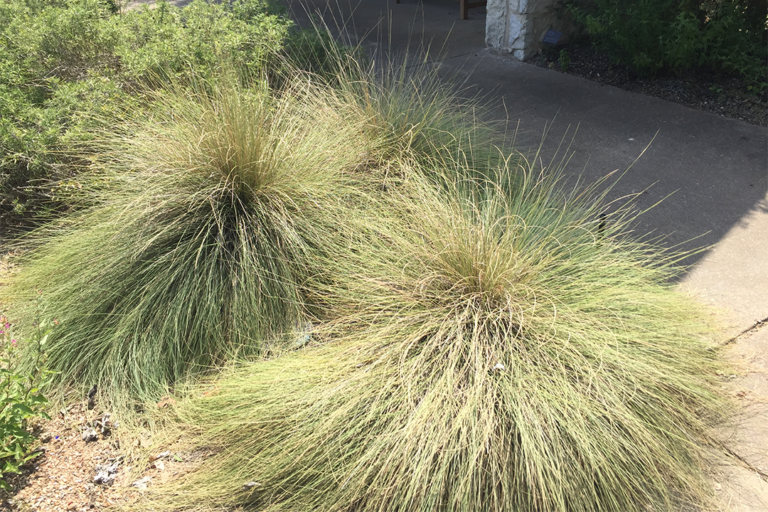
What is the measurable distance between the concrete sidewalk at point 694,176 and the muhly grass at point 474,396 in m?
0.23

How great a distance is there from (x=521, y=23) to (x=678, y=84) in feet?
5.49

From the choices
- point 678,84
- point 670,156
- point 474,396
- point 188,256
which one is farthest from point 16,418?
point 678,84

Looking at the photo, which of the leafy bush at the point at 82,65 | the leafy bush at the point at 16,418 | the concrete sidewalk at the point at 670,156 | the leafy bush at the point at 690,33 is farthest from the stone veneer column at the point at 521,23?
the leafy bush at the point at 16,418

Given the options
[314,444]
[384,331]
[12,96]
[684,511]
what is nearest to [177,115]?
[12,96]

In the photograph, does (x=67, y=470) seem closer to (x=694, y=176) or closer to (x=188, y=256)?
(x=188, y=256)

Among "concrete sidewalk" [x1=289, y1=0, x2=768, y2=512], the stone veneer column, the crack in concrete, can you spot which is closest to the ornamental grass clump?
"concrete sidewalk" [x1=289, y1=0, x2=768, y2=512]

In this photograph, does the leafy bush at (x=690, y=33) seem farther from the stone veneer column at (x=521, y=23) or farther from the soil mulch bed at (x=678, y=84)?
the stone veneer column at (x=521, y=23)

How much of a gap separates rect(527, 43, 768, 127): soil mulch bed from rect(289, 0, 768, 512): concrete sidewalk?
13 cm

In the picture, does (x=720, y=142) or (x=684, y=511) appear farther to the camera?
(x=720, y=142)

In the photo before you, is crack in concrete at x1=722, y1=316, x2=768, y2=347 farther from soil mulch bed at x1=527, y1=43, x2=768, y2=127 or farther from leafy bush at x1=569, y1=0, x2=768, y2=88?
leafy bush at x1=569, y1=0, x2=768, y2=88

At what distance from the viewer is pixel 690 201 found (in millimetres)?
3783

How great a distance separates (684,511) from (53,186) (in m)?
3.68

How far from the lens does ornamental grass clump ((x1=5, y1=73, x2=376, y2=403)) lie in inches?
106

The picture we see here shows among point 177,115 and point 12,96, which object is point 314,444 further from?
point 12,96
